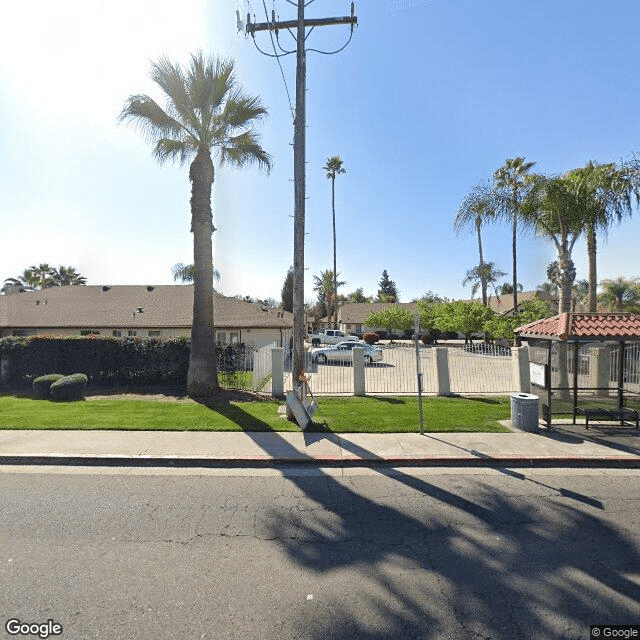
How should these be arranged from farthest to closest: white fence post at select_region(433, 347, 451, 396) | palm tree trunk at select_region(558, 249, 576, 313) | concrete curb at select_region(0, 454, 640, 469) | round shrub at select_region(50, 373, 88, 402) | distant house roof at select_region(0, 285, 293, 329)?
1. distant house roof at select_region(0, 285, 293, 329)
2. palm tree trunk at select_region(558, 249, 576, 313)
3. white fence post at select_region(433, 347, 451, 396)
4. round shrub at select_region(50, 373, 88, 402)
5. concrete curb at select_region(0, 454, 640, 469)

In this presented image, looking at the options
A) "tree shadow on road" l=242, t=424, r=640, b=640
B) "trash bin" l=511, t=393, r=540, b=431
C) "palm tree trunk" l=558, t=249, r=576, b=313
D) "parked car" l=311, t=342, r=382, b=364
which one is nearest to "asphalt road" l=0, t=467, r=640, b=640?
"tree shadow on road" l=242, t=424, r=640, b=640

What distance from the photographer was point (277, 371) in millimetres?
12461

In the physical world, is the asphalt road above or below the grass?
below

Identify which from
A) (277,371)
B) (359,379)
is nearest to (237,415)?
(277,371)

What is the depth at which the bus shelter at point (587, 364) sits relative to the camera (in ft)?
30.2

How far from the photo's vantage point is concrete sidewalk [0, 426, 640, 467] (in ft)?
23.9

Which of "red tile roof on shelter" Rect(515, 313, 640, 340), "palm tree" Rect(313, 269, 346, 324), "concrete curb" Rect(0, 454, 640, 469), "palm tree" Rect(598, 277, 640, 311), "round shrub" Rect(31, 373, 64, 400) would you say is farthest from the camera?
"palm tree" Rect(313, 269, 346, 324)

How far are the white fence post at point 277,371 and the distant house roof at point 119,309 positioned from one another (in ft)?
42.3

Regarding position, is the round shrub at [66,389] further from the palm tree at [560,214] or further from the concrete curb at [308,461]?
the palm tree at [560,214]

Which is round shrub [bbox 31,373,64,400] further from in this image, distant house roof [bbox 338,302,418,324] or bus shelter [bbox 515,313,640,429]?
distant house roof [bbox 338,302,418,324]

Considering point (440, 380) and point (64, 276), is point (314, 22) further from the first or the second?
point (64, 276)

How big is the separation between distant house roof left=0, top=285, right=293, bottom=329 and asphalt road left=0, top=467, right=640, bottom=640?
1965 cm

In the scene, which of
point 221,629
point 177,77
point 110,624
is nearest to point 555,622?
point 221,629

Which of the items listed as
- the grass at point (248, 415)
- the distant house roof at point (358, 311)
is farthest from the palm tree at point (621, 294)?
the grass at point (248, 415)
